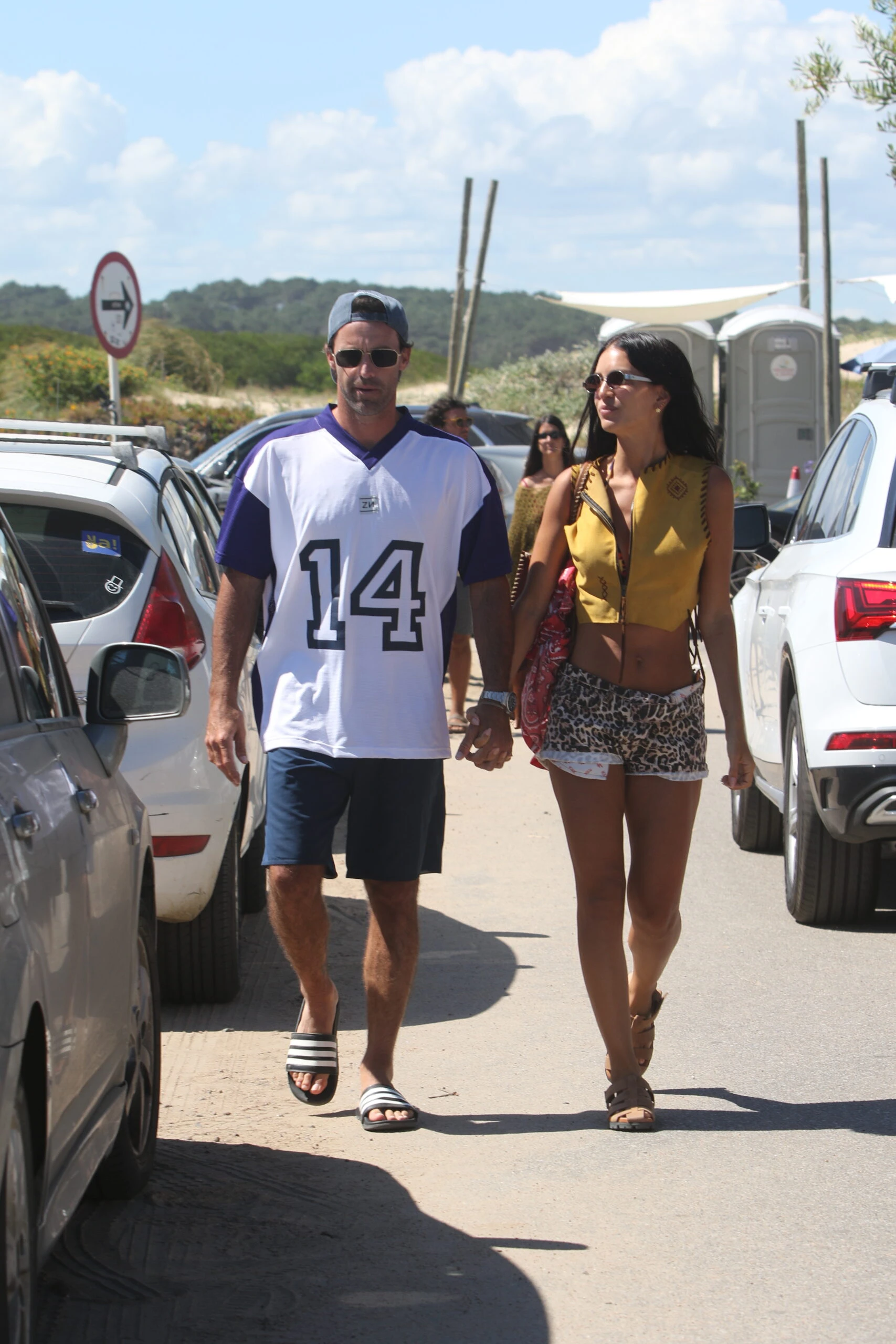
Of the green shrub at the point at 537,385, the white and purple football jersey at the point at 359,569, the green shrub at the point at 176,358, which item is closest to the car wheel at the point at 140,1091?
the white and purple football jersey at the point at 359,569

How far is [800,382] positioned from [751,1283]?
998 inches

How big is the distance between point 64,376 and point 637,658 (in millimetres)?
39324

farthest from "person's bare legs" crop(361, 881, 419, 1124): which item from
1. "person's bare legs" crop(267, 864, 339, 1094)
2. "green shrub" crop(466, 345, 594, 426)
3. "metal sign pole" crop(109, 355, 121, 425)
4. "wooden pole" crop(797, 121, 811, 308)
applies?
"green shrub" crop(466, 345, 594, 426)

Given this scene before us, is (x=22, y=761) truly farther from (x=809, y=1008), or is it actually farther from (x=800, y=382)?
(x=800, y=382)

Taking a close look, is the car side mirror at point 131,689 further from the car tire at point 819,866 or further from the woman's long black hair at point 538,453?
the woman's long black hair at point 538,453

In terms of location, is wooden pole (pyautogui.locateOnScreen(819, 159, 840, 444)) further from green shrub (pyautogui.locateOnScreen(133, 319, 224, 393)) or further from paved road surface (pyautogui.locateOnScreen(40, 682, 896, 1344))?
green shrub (pyautogui.locateOnScreen(133, 319, 224, 393))

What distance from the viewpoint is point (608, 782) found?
466cm

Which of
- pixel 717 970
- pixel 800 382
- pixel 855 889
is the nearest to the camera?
pixel 717 970

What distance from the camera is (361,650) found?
14.8 feet

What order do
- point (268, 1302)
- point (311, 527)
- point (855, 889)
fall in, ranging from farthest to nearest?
point (855, 889), point (311, 527), point (268, 1302)

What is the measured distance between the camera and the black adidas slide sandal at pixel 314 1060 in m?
4.68

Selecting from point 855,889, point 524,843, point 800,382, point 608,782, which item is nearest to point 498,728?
point 608,782

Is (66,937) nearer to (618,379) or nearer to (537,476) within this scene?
(618,379)

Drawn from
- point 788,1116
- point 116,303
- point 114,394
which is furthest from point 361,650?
point 116,303
